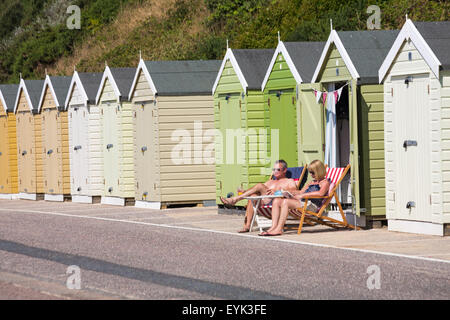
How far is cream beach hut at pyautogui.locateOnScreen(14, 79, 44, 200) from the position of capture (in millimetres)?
28156

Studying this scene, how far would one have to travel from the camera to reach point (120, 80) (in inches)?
928

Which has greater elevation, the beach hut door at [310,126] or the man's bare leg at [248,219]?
the beach hut door at [310,126]

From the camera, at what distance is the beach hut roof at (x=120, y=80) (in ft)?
76.1

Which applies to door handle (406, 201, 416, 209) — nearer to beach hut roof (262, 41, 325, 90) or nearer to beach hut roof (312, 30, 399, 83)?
beach hut roof (312, 30, 399, 83)

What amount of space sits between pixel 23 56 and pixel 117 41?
798 centimetres

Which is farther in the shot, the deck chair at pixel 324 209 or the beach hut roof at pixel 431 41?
the deck chair at pixel 324 209

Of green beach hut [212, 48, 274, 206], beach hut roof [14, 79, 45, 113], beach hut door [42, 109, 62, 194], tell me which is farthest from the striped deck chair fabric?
beach hut roof [14, 79, 45, 113]

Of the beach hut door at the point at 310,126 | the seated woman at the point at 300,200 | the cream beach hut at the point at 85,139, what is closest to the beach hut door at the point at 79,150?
the cream beach hut at the point at 85,139

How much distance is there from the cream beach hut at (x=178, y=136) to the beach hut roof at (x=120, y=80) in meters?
1.13

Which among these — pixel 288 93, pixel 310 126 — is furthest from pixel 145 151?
pixel 310 126

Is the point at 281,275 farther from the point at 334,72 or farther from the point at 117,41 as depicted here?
the point at 117,41

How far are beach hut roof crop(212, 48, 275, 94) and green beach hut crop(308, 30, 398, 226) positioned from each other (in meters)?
2.53

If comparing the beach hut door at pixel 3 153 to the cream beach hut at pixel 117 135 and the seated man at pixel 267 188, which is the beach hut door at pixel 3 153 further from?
the seated man at pixel 267 188

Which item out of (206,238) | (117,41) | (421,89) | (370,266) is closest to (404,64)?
(421,89)
